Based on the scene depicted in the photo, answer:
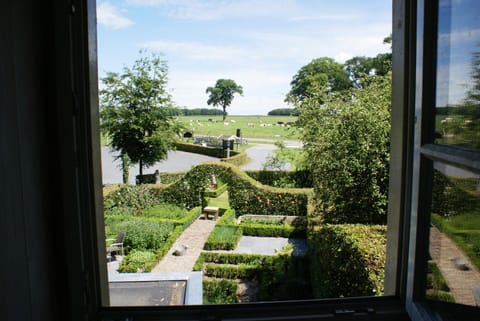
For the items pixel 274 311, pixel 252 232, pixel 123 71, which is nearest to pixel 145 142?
pixel 123 71

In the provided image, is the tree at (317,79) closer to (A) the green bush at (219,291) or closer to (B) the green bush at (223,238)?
(B) the green bush at (223,238)

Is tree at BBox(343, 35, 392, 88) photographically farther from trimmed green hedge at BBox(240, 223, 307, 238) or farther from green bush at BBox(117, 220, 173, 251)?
green bush at BBox(117, 220, 173, 251)

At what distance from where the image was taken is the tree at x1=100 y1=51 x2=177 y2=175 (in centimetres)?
889

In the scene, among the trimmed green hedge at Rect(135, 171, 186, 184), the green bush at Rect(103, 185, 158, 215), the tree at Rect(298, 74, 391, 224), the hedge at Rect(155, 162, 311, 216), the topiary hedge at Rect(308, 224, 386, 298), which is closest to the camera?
the topiary hedge at Rect(308, 224, 386, 298)

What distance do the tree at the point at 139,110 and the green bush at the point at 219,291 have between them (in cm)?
499

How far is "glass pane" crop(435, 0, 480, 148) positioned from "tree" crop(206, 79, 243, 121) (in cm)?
938

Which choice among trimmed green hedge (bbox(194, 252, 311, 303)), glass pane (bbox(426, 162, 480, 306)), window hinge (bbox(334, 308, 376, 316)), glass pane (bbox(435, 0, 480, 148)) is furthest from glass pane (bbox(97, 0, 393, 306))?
glass pane (bbox(435, 0, 480, 148))

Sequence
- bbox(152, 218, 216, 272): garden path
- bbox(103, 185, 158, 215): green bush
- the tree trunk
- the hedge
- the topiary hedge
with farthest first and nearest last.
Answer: the tree trunk → the hedge → bbox(103, 185, 158, 215): green bush → bbox(152, 218, 216, 272): garden path → the topiary hedge

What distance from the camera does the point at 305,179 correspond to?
29.1 ft

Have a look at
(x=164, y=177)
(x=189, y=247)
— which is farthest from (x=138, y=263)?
(x=164, y=177)

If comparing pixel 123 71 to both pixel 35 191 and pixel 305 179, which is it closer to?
pixel 305 179

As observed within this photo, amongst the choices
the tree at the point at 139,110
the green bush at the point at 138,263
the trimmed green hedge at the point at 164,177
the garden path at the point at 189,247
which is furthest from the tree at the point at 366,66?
the trimmed green hedge at the point at 164,177

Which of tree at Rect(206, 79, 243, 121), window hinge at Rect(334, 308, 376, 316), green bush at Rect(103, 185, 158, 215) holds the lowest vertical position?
green bush at Rect(103, 185, 158, 215)

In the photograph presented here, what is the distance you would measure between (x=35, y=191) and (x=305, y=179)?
8.46 m
